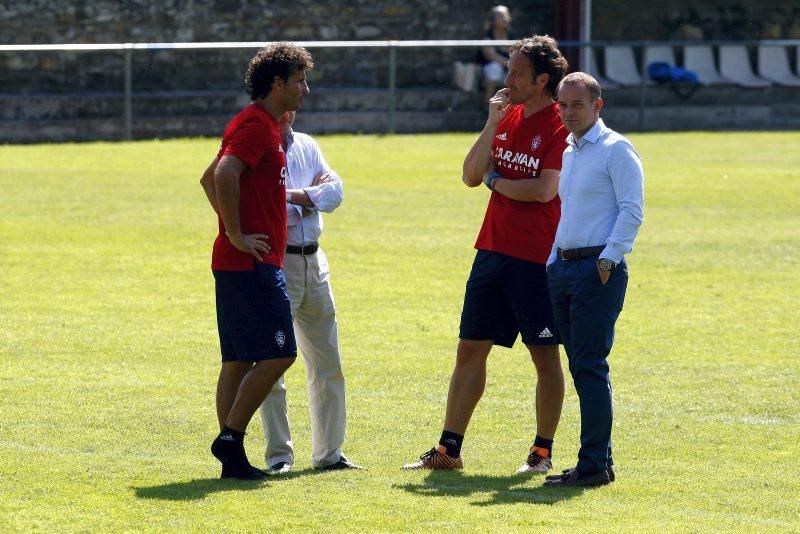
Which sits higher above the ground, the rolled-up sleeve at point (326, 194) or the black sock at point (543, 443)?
the rolled-up sleeve at point (326, 194)

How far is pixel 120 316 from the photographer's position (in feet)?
38.7

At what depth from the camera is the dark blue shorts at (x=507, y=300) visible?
24.1ft

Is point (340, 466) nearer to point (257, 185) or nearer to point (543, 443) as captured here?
point (543, 443)

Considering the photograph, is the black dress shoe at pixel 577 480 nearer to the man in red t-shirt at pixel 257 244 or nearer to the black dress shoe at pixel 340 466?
the black dress shoe at pixel 340 466

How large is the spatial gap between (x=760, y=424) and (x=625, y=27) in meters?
25.3

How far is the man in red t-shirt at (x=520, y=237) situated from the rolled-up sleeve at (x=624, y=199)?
0.55 metres

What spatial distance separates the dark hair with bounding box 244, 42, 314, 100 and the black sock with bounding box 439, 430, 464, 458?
188 centimetres

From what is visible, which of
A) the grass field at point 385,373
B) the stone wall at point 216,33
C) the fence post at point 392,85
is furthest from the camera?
the fence post at point 392,85

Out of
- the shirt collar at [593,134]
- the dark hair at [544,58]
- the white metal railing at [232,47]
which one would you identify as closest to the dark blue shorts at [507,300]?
the shirt collar at [593,134]

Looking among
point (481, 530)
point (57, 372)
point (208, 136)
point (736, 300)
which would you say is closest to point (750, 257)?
point (736, 300)

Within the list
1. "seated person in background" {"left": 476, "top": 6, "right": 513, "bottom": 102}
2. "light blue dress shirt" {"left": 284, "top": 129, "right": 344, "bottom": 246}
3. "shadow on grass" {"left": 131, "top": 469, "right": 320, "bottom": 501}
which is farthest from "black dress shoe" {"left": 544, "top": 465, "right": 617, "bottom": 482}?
"seated person in background" {"left": 476, "top": 6, "right": 513, "bottom": 102}

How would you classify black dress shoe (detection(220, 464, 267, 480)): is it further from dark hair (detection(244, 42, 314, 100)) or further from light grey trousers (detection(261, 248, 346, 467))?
dark hair (detection(244, 42, 314, 100))

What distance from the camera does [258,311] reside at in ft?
22.5

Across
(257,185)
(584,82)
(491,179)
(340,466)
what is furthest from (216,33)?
(584,82)
